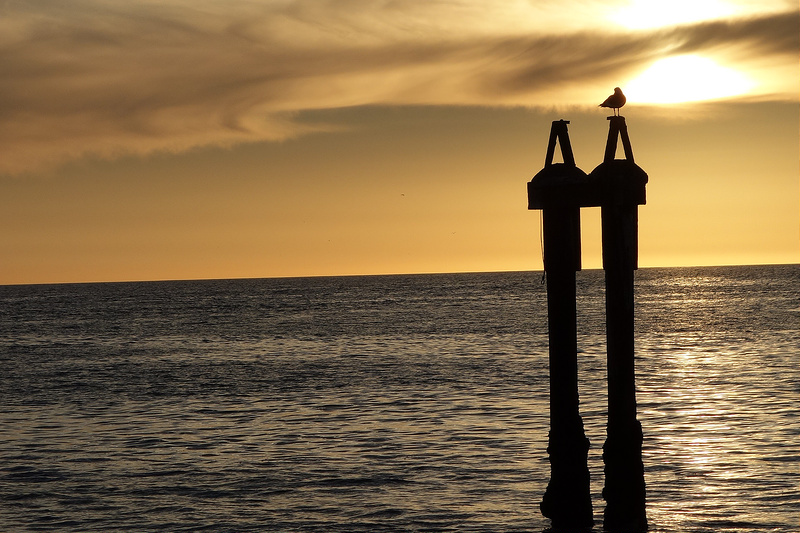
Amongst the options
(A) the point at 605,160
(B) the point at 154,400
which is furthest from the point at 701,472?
(B) the point at 154,400

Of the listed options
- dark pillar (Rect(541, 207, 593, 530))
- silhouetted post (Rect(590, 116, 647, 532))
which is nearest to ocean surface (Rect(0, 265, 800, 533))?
dark pillar (Rect(541, 207, 593, 530))

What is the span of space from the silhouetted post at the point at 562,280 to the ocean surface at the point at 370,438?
7.35ft

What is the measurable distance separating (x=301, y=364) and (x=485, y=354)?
29.6ft

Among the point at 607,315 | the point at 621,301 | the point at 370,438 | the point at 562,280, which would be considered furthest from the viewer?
the point at 370,438

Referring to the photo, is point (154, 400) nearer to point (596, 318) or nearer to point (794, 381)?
point (794, 381)

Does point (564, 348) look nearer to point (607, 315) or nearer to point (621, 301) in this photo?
point (607, 315)

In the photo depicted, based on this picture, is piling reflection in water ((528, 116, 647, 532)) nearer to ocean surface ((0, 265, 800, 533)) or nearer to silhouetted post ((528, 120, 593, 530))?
silhouetted post ((528, 120, 593, 530))

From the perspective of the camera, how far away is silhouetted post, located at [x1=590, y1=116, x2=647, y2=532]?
1290 centimetres

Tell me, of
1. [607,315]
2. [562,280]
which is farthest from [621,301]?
[562,280]

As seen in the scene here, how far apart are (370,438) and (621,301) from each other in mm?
12025

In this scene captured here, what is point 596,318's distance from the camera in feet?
267

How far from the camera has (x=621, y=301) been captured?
512 inches

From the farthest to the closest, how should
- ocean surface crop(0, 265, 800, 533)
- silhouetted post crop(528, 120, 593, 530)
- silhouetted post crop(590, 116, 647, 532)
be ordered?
1. ocean surface crop(0, 265, 800, 533)
2. silhouetted post crop(528, 120, 593, 530)
3. silhouetted post crop(590, 116, 647, 532)

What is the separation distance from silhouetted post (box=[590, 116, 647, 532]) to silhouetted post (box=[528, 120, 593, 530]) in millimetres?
428
